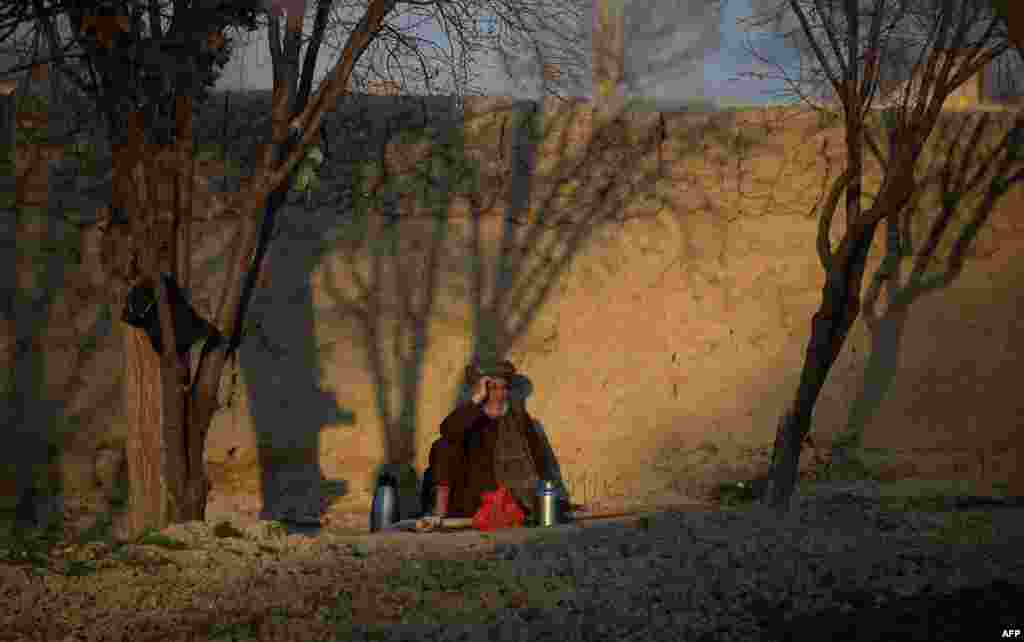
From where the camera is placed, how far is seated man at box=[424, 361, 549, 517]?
7.33 metres

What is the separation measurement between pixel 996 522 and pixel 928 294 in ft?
11.7

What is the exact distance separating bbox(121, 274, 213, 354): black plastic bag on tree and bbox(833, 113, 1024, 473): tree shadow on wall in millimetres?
4424

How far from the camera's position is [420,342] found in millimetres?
7949

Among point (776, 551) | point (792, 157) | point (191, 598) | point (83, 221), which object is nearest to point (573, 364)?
point (792, 157)

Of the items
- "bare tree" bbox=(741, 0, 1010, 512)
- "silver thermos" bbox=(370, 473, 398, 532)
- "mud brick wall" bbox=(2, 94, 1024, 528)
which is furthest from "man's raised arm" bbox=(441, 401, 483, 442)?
"bare tree" bbox=(741, 0, 1010, 512)

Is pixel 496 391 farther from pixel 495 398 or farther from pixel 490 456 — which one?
pixel 490 456

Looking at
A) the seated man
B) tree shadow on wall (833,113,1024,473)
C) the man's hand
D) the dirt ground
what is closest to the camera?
the dirt ground

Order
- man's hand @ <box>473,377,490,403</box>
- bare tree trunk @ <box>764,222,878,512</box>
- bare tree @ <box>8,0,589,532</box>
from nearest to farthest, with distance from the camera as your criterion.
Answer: bare tree @ <box>8,0,589,532</box>, bare tree trunk @ <box>764,222,878,512</box>, man's hand @ <box>473,377,490,403</box>

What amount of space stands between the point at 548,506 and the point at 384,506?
0.88 metres

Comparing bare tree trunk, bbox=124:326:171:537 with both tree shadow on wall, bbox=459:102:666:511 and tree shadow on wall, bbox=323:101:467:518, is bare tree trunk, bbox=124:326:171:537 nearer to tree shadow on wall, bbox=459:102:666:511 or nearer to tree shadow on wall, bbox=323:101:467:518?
tree shadow on wall, bbox=323:101:467:518

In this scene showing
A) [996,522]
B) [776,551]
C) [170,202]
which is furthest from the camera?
[170,202]

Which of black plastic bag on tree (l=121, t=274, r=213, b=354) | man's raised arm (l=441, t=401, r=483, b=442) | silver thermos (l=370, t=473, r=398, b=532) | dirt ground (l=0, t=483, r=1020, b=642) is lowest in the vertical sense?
silver thermos (l=370, t=473, r=398, b=532)

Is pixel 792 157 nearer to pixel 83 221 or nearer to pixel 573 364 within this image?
pixel 573 364

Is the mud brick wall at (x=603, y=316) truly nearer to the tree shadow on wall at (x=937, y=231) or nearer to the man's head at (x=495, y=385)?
the tree shadow on wall at (x=937, y=231)
